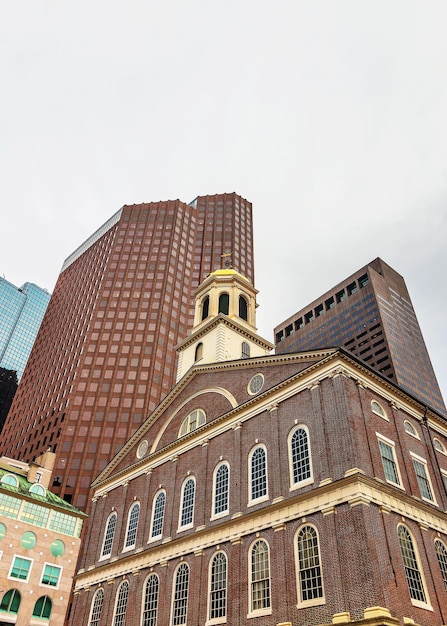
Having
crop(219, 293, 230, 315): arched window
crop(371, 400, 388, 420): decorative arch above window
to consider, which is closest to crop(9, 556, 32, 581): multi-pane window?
crop(219, 293, 230, 315): arched window

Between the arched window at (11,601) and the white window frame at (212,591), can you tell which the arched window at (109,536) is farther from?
the white window frame at (212,591)

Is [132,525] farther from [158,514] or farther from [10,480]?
[10,480]

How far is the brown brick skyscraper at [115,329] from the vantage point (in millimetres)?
83375

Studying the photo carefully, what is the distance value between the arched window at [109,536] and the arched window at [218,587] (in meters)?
12.0

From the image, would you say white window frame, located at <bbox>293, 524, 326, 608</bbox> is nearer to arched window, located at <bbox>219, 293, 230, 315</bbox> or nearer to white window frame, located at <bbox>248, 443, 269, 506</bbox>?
white window frame, located at <bbox>248, 443, 269, 506</bbox>

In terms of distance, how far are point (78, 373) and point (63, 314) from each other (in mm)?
30635

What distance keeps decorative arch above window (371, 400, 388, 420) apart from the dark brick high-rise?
93.3 meters

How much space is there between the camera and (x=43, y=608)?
4362 centimetres

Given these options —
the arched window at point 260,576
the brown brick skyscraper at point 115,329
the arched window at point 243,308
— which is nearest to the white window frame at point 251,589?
the arched window at point 260,576

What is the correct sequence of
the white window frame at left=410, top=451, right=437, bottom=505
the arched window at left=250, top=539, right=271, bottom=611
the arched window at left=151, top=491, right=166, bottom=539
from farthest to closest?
1. the arched window at left=151, top=491, right=166, bottom=539
2. the white window frame at left=410, top=451, right=437, bottom=505
3. the arched window at left=250, top=539, right=271, bottom=611

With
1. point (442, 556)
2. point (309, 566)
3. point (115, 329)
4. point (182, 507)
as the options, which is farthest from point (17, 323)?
point (442, 556)

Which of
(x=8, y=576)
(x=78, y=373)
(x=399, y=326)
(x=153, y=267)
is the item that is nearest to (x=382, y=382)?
(x=8, y=576)

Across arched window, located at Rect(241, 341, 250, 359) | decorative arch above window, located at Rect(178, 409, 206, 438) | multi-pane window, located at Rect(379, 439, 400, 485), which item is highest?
arched window, located at Rect(241, 341, 250, 359)

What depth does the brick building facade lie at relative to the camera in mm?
22703
